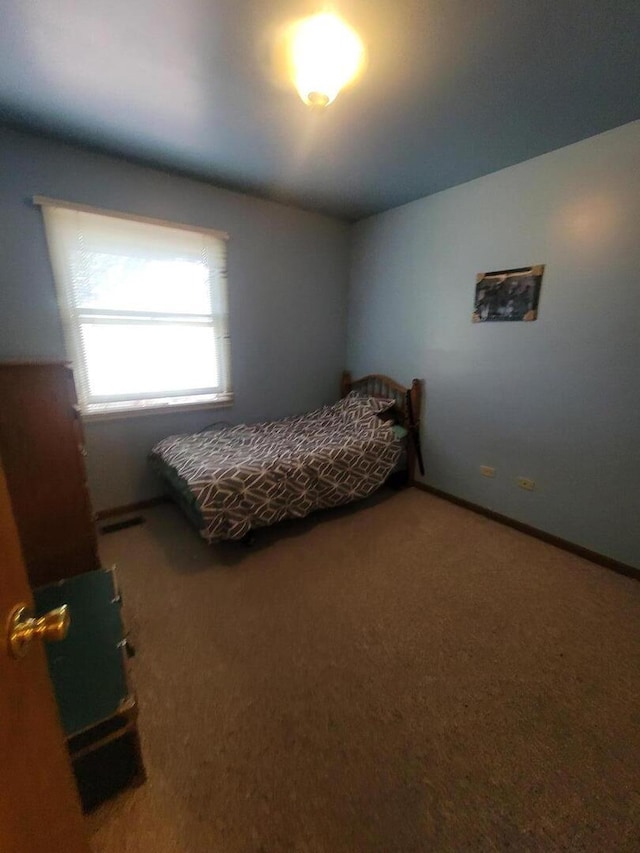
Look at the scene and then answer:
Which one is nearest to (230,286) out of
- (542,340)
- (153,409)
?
(153,409)

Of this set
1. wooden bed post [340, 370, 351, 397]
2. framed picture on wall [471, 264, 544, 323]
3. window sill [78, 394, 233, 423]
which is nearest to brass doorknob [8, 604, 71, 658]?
window sill [78, 394, 233, 423]

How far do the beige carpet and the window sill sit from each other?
969 mm

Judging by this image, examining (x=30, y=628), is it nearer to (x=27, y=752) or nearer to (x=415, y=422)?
(x=27, y=752)

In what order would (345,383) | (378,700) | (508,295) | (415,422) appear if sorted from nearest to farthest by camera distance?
(378,700), (508,295), (415,422), (345,383)

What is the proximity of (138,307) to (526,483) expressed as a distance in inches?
123

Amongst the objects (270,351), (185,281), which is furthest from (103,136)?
(270,351)

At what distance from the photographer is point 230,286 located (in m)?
3.00

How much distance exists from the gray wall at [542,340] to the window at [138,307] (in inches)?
66.7

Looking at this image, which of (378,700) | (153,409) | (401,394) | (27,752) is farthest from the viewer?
(401,394)

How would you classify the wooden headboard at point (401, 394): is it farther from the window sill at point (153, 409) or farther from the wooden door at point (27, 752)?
the wooden door at point (27, 752)

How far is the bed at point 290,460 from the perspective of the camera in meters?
2.11

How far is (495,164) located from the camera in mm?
2342

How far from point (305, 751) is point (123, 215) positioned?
3.12 metres

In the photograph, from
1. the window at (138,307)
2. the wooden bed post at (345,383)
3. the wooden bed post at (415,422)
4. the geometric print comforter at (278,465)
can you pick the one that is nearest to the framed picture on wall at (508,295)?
the wooden bed post at (415,422)
